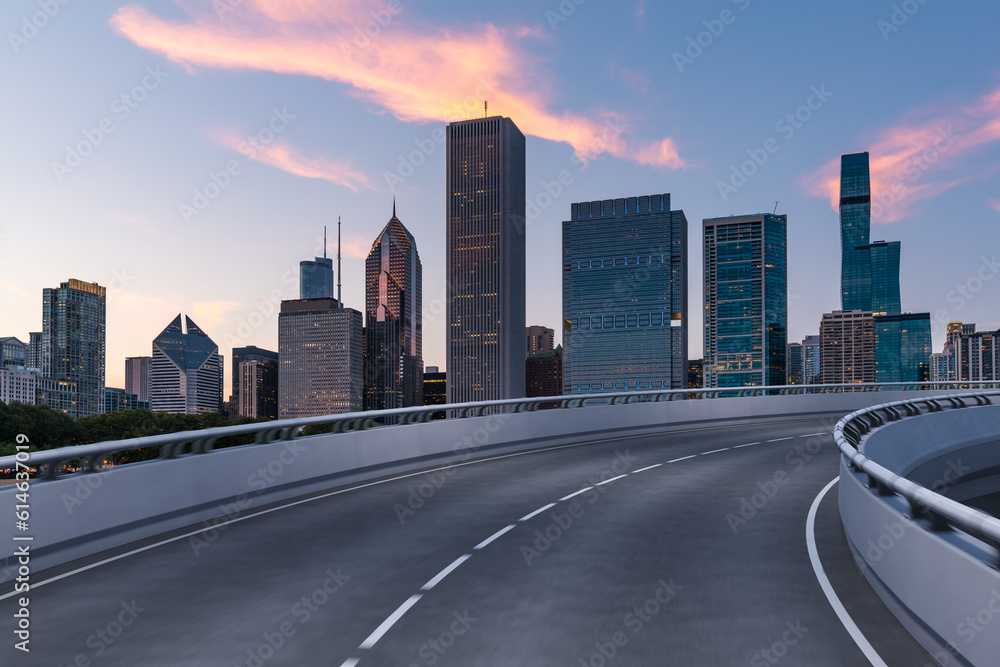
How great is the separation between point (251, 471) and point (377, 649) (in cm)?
749

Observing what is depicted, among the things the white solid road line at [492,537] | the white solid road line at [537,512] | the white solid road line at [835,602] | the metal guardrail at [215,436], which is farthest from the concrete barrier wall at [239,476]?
the white solid road line at [835,602]

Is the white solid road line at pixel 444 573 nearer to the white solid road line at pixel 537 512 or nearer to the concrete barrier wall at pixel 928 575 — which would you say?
the white solid road line at pixel 537 512

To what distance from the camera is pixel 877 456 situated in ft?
48.2

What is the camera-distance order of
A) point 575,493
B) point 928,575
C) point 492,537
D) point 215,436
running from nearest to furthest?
1. point 928,575
2. point 492,537
3. point 215,436
4. point 575,493

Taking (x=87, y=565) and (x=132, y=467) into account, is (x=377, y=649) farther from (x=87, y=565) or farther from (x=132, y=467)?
(x=132, y=467)

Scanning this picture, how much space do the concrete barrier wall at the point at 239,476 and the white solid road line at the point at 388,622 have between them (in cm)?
415

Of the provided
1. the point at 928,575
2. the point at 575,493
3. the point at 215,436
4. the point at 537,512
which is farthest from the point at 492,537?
the point at 928,575

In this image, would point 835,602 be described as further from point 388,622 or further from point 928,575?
point 388,622

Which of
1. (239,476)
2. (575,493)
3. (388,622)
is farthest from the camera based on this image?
(575,493)

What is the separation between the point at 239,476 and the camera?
1199cm

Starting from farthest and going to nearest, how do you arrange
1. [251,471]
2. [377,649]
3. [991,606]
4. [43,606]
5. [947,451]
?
[947,451] < [251,471] < [43,606] < [377,649] < [991,606]

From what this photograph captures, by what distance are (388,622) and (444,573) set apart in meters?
1.77

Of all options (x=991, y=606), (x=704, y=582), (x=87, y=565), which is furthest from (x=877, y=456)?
(x=87, y=565)

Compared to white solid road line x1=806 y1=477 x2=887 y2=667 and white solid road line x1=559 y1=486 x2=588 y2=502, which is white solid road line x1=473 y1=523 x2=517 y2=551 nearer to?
white solid road line x1=559 y1=486 x2=588 y2=502
